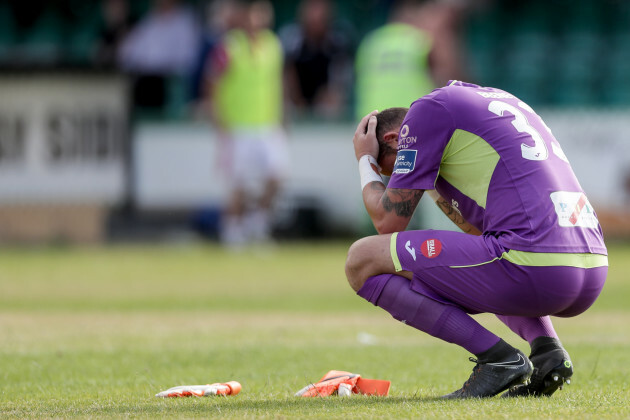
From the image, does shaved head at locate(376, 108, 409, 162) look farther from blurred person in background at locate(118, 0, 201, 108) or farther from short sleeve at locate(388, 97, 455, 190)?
blurred person in background at locate(118, 0, 201, 108)

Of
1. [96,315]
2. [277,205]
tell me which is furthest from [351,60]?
[96,315]

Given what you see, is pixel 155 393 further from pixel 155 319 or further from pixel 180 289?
pixel 180 289

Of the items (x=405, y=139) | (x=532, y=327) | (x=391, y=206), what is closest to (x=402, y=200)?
(x=391, y=206)

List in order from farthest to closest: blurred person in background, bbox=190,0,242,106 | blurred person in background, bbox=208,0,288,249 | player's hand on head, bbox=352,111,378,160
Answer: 1. blurred person in background, bbox=190,0,242,106
2. blurred person in background, bbox=208,0,288,249
3. player's hand on head, bbox=352,111,378,160

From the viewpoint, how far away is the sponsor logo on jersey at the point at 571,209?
207 inches

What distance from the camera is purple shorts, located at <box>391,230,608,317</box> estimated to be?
17.1ft

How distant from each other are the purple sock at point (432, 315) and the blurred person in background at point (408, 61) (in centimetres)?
1103

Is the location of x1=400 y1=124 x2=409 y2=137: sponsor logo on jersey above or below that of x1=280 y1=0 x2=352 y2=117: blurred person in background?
above

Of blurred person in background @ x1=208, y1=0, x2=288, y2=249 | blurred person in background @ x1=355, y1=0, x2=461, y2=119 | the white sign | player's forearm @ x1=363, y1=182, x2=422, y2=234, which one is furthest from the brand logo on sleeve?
the white sign

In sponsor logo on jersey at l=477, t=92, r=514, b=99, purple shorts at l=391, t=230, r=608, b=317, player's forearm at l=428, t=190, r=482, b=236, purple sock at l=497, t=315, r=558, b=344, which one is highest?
sponsor logo on jersey at l=477, t=92, r=514, b=99

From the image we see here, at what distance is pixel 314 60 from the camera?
19906mm

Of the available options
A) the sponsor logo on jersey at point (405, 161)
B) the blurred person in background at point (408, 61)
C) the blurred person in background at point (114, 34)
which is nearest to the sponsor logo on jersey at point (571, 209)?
the sponsor logo on jersey at point (405, 161)

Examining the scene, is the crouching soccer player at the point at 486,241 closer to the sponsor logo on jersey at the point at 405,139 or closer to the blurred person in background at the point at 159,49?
the sponsor logo on jersey at the point at 405,139

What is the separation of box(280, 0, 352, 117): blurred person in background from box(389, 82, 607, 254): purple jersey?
1422cm
